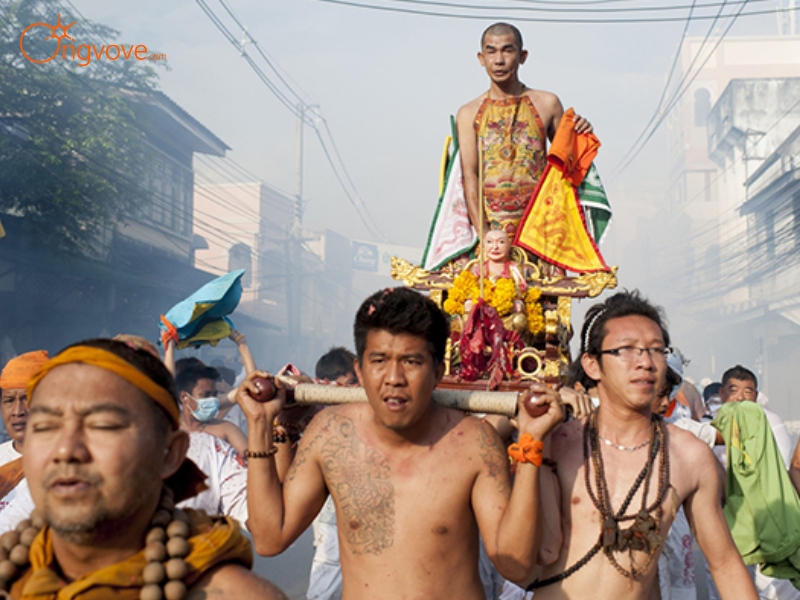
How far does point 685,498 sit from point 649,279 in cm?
6052

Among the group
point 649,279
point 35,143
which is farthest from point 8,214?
point 649,279

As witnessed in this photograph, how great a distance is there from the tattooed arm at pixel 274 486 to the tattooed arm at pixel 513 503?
63cm

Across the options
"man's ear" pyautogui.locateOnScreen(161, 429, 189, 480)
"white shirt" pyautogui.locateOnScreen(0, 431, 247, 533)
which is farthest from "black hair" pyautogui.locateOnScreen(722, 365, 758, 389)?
"man's ear" pyautogui.locateOnScreen(161, 429, 189, 480)

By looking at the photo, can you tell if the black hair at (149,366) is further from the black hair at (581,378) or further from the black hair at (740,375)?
the black hair at (740,375)

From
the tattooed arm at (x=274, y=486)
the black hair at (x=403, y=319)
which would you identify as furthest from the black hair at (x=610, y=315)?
the tattooed arm at (x=274, y=486)

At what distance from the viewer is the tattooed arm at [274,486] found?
3.51 m

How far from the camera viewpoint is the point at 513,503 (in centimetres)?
316

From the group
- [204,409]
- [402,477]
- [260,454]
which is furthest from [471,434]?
[204,409]

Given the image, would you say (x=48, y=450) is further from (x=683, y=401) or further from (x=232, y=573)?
(x=683, y=401)

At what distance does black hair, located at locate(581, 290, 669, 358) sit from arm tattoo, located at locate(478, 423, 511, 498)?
2.08 feet

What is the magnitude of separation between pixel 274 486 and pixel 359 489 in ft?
1.09

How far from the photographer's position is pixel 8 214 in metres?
16.8

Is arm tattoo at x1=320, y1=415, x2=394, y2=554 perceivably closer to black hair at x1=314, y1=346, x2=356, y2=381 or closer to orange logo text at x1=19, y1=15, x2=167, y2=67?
black hair at x1=314, y1=346, x2=356, y2=381

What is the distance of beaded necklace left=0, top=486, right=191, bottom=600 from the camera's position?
6.69ft
